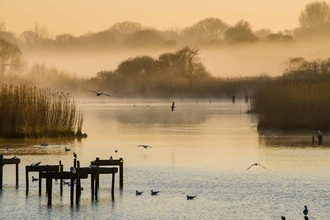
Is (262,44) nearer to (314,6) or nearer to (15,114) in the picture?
(314,6)

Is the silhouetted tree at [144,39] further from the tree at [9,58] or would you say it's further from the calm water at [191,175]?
the calm water at [191,175]

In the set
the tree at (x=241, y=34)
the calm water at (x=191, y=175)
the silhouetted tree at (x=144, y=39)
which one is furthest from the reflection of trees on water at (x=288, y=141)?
the silhouetted tree at (x=144, y=39)

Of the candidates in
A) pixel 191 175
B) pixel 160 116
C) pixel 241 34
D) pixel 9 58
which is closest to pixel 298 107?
pixel 191 175

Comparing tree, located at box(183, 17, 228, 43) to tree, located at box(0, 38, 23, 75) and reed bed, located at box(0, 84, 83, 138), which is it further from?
reed bed, located at box(0, 84, 83, 138)

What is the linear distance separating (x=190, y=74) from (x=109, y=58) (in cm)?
2634

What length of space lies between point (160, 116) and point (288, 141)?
947 inches

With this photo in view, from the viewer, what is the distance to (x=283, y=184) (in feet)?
89.4

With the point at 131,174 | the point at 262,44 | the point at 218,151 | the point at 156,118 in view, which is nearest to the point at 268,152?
the point at 218,151

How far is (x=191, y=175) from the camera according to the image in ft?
95.5

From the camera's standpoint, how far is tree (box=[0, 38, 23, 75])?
3570 inches

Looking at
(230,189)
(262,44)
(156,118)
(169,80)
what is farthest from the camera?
(262,44)

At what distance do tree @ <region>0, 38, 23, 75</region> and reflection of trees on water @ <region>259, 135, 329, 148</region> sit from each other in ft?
171

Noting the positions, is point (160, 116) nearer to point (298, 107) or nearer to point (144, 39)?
point (298, 107)

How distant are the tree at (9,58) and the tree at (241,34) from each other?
2922 centimetres
